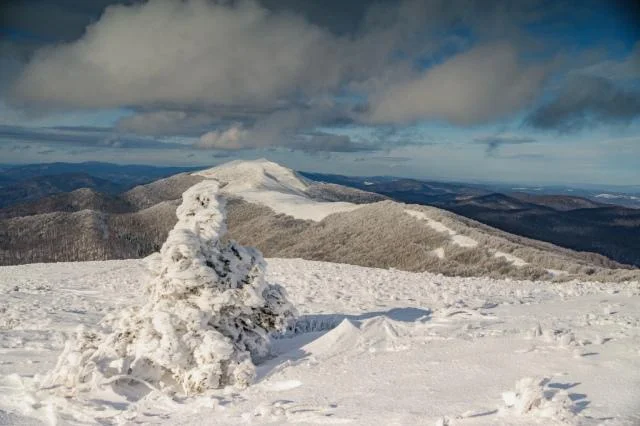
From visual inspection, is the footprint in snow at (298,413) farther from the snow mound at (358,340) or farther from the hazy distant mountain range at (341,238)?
the hazy distant mountain range at (341,238)

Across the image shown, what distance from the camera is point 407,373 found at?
328 inches

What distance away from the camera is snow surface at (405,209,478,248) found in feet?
191

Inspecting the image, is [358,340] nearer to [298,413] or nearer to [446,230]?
[298,413]

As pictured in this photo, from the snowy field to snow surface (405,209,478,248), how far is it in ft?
141

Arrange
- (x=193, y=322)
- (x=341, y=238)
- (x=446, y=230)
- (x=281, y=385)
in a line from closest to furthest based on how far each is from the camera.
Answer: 1. (x=281, y=385)
2. (x=193, y=322)
3. (x=446, y=230)
4. (x=341, y=238)

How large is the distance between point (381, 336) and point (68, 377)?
6368 mm

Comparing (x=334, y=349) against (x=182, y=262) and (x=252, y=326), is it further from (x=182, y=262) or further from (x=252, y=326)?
(x=182, y=262)

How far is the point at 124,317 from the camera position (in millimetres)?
10219

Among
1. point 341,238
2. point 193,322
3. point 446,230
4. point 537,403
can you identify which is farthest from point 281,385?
point 341,238

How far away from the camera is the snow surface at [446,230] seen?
Answer: 58125 mm

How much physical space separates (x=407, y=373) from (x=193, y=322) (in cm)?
438

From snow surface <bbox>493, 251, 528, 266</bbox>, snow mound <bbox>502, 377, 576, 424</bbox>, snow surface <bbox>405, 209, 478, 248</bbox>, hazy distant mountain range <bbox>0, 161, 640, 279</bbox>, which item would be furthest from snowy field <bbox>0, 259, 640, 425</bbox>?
snow surface <bbox>405, 209, 478, 248</bbox>

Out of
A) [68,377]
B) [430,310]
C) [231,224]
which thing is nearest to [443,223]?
[430,310]

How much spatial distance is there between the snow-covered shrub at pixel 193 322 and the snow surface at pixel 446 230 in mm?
49363
